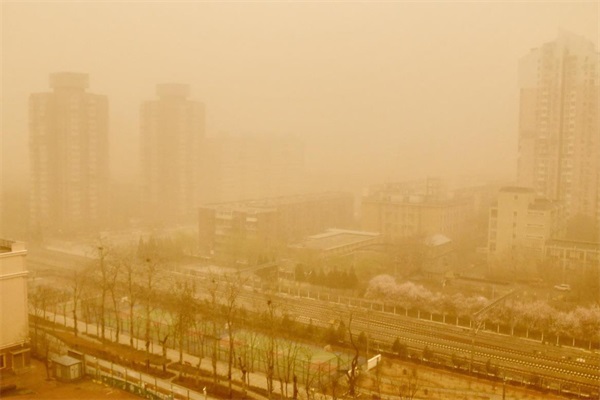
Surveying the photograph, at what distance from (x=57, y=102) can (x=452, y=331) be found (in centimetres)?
1180

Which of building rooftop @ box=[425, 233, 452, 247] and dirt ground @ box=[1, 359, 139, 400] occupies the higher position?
building rooftop @ box=[425, 233, 452, 247]

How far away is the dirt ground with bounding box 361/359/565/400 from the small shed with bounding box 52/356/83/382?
2327 millimetres

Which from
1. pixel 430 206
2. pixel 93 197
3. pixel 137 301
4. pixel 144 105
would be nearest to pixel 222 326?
pixel 137 301

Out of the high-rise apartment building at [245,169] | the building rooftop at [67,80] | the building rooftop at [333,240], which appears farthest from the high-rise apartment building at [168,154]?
the building rooftop at [333,240]

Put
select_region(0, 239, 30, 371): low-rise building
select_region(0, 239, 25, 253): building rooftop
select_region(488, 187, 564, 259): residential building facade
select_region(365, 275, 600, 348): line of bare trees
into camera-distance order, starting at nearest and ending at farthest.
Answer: select_region(0, 239, 30, 371): low-rise building
select_region(0, 239, 25, 253): building rooftop
select_region(365, 275, 600, 348): line of bare trees
select_region(488, 187, 564, 259): residential building facade

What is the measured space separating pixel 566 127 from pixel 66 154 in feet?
39.2

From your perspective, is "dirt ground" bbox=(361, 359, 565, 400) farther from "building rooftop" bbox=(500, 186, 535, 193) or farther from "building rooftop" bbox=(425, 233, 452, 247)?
"building rooftop" bbox=(500, 186, 535, 193)

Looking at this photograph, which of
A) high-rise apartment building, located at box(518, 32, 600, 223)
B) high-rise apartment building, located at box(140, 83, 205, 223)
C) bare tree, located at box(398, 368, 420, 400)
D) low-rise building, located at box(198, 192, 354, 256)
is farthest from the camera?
high-rise apartment building, located at box(140, 83, 205, 223)

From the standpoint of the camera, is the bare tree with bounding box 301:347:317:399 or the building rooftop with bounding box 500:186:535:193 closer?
the bare tree with bounding box 301:347:317:399

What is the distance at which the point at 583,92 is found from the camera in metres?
13.5

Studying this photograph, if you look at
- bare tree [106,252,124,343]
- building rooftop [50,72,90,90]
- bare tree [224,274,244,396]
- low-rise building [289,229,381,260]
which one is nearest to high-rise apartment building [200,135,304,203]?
building rooftop [50,72,90,90]

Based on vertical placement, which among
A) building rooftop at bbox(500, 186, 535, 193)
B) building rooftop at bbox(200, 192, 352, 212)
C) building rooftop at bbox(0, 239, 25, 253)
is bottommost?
building rooftop at bbox(200, 192, 352, 212)

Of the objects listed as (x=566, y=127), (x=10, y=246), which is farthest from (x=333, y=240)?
(x=10, y=246)

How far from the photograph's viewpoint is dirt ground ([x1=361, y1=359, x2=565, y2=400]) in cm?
488
